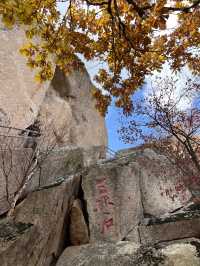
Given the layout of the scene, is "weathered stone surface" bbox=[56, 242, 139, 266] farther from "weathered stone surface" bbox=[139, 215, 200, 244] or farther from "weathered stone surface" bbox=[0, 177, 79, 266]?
"weathered stone surface" bbox=[139, 215, 200, 244]

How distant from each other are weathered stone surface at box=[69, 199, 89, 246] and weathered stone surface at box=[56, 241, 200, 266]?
0.96 metres

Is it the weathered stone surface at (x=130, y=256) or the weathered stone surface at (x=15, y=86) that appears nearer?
the weathered stone surface at (x=130, y=256)

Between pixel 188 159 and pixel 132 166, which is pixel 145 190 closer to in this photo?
pixel 132 166

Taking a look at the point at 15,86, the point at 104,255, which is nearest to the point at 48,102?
the point at 15,86

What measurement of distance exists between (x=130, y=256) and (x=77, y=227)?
109 inches

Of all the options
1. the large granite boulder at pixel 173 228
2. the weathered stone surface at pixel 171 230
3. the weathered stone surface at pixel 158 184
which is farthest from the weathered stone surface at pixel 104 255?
the weathered stone surface at pixel 158 184

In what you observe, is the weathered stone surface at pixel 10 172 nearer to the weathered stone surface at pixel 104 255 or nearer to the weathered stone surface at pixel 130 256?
the weathered stone surface at pixel 130 256

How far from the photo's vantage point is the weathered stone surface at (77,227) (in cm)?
672

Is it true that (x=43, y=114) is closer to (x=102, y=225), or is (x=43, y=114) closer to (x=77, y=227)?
(x=102, y=225)

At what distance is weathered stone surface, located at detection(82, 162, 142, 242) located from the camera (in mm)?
7469

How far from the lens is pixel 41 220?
6113 millimetres

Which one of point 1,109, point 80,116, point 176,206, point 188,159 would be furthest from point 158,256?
point 80,116

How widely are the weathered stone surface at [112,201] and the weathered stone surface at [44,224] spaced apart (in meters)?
0.55

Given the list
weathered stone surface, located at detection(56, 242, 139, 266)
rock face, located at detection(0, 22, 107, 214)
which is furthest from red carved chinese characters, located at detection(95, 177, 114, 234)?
rock face, located at detection(0, 22, 107, 214)
